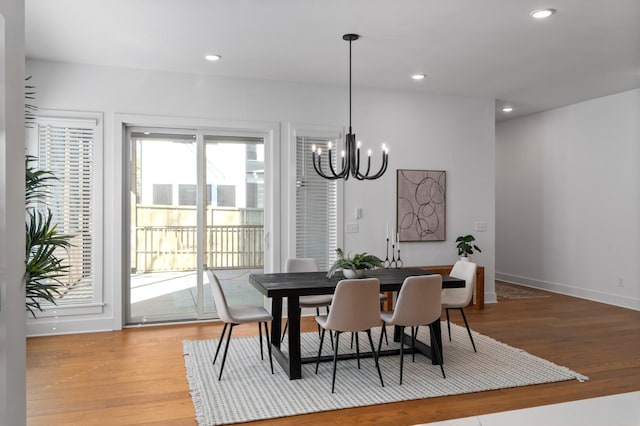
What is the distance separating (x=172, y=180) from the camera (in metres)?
5.43

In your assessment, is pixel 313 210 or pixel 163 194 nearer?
pixel 163 194

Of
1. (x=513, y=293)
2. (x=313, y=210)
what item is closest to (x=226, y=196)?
(x=313, y=210)

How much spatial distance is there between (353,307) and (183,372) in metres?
1.50

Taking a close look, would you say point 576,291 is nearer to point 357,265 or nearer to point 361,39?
point 357,265

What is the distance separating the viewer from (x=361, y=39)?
4211mm

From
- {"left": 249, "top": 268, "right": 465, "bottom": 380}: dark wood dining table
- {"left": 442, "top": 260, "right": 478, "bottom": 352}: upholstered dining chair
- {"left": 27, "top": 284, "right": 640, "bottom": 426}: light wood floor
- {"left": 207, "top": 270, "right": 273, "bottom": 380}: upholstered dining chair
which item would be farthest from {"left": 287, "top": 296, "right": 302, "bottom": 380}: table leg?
{"left": 442, "top": 260, "right": 478, "bottom": 352}: upholstered dining chair

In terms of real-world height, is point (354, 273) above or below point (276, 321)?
above

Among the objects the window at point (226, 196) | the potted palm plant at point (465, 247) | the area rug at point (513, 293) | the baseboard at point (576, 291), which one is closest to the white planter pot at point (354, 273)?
the window at point (226, 196)

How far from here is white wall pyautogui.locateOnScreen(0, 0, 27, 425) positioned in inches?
76.7

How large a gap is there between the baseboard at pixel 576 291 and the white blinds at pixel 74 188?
21.0 ft

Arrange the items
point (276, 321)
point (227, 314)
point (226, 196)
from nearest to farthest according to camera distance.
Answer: point (227, 314) → point (276, 321) → point (226, 196)

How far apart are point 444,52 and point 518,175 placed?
13.4 feet

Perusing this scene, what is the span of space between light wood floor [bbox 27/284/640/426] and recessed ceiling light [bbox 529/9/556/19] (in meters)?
2.77

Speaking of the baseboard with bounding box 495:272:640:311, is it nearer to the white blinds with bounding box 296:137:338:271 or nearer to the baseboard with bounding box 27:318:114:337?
the white blinds with bounding box 296:137:338:271
